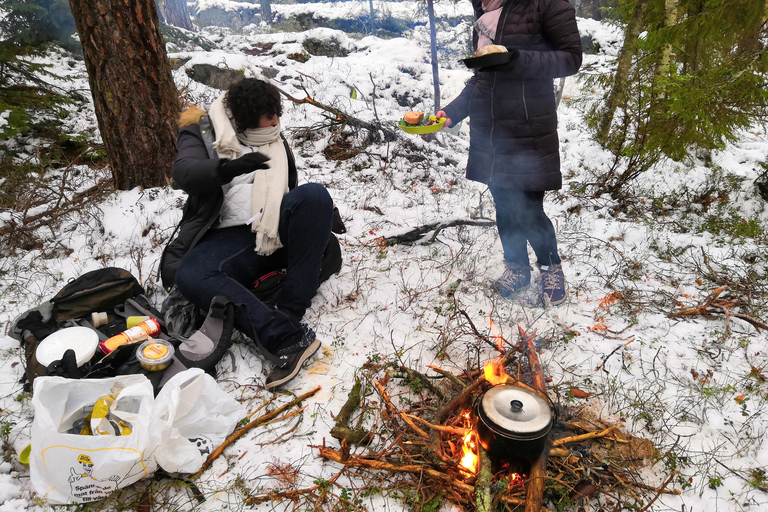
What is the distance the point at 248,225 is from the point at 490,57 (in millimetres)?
1867

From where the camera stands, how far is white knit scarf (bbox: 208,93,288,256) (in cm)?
260

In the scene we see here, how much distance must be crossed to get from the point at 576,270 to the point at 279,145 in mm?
2661

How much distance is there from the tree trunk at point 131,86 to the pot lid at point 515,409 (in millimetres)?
4066

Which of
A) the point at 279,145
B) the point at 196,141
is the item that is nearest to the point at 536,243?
the point at 279,145

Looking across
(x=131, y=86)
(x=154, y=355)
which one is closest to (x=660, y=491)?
(x=154, y=355)

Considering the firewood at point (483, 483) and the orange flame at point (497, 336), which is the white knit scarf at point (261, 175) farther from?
the firewood at point (483, 483)

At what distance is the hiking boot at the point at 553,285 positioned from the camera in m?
3.06

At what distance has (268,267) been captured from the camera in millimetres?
2887

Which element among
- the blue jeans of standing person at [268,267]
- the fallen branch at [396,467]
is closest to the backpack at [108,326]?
the blue jeans of standing person at [268,267]

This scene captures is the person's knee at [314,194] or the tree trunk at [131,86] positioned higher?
the tree trunk at [131,86]

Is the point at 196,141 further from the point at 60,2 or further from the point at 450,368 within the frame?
the point at 60,2

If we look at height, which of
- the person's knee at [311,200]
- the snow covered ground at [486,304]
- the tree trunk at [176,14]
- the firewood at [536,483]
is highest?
the tree trunk at [176,14]

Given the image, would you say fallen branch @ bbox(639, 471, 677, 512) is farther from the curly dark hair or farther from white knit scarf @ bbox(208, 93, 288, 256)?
the curly dark hair

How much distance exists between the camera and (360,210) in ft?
14.9
